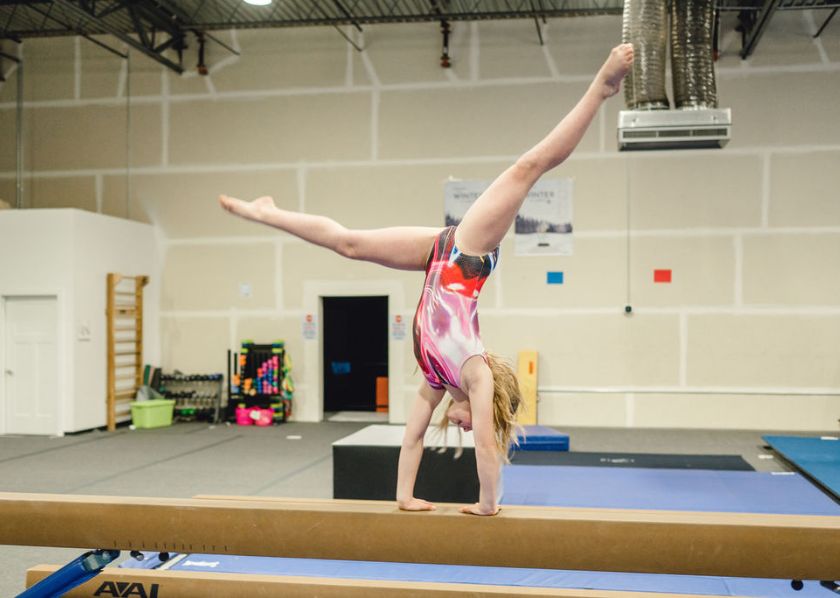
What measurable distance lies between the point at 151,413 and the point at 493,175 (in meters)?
5.64

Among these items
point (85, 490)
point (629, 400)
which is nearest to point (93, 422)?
point (85, 490)

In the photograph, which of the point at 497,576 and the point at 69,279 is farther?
the point at 69,279

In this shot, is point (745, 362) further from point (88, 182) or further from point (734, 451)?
point (88, 182)

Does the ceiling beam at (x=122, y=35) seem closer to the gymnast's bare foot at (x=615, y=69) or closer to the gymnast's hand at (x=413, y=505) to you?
the gymnast's bare foot at (x=615, y=69)

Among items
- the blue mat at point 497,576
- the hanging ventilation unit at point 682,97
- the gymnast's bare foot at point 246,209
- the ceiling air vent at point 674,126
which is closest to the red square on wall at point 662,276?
the hanging ventilation unit at point 682,97

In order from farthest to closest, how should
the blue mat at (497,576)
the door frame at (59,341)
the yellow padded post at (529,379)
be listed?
the yellow padded post at (529,379), the door frame at (59,341), the blue mat at (497,576)

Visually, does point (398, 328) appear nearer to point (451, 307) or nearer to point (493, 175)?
point (493, 175)

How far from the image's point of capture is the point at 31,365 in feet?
29.0

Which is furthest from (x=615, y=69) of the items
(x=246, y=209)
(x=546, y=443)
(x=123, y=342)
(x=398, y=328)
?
(x=123, y=342)

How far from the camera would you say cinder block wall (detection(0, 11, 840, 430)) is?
29.2 ft

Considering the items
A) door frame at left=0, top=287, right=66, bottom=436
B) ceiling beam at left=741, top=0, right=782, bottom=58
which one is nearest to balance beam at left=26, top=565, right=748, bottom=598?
door frame at left=0, top=287, right=66, bottom=436

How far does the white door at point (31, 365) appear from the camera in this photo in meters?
Result: 8.77

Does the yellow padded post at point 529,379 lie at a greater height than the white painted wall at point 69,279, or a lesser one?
lesser

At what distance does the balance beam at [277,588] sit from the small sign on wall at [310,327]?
6.90 meters
